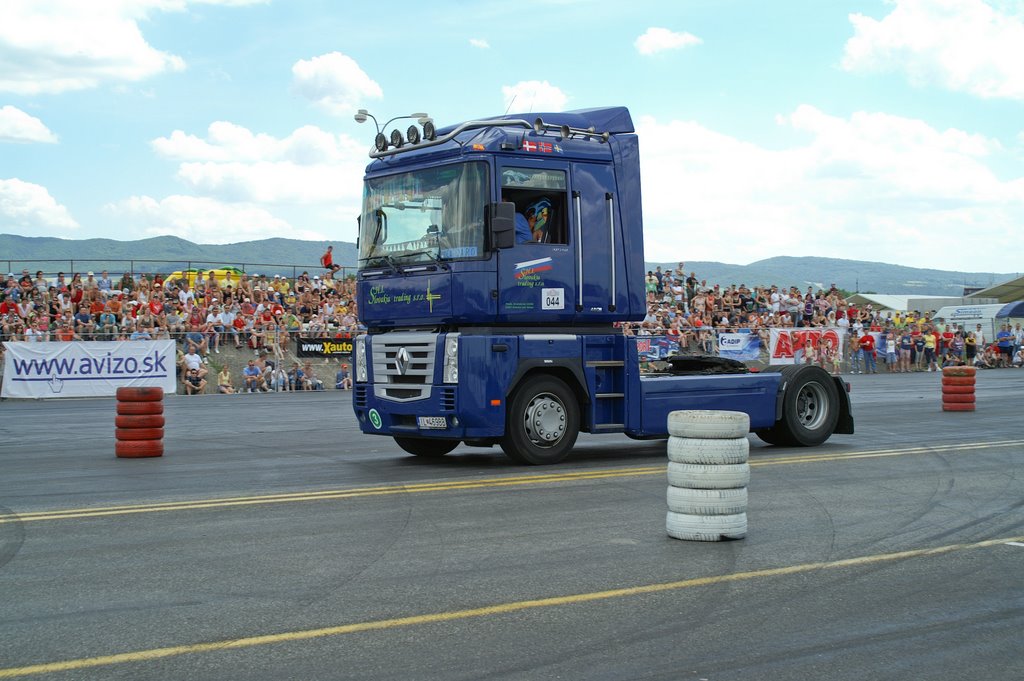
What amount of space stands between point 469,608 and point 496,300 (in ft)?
20.9

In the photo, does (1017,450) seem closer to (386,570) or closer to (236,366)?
(386,570)

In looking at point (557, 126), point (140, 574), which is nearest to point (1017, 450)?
point (557, 126)

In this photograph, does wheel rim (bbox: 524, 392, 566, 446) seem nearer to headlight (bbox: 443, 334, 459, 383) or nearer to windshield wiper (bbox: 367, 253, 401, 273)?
headlight (bbox: 443, 334, 459, 383)

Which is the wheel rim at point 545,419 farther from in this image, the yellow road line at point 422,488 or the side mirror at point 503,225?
the side mirror at point 503,225

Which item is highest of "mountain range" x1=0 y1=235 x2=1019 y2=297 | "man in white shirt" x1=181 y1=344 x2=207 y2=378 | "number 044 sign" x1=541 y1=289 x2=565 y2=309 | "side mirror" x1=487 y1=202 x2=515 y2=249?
"mountain range" x1=0 y1=235 x2=1019 y2=297

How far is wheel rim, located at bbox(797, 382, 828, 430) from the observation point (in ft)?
50.2

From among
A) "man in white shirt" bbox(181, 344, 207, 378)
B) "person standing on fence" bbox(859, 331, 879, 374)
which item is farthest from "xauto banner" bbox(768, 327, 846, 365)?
"man in white shirt" bbox(181, 344, 207, 378)

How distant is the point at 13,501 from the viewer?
1022 cm

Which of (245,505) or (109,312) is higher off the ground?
(109,312)

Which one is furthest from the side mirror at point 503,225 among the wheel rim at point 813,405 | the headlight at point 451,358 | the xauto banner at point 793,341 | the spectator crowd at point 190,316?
the xauto banner at point 793,341

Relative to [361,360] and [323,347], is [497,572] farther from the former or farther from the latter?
[323,347]

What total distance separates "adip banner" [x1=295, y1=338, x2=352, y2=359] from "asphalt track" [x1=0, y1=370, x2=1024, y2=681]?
18078mm

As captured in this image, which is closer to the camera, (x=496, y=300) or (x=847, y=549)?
(x=847, y=549)

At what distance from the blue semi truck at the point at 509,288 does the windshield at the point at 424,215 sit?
0.02m
